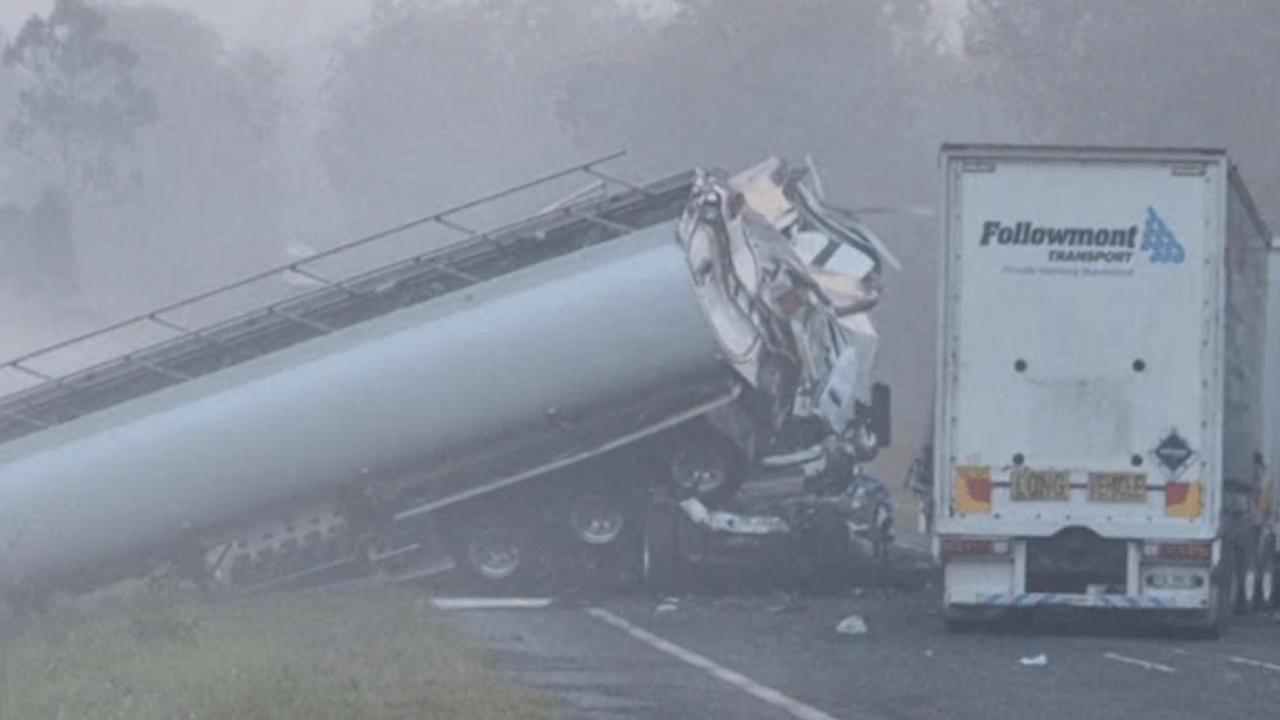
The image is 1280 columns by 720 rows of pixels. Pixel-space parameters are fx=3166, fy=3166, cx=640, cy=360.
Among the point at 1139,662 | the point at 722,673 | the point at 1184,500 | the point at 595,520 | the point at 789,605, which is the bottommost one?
the point at 722,673

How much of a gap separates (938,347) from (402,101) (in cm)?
8964

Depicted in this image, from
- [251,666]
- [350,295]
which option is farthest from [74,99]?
[251,666]

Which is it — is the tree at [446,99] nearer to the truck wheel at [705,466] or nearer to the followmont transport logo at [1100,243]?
the truck wheel at [705,466]

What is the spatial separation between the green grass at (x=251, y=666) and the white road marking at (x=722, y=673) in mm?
1377

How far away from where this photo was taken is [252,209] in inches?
3883

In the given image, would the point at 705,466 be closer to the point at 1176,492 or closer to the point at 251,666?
the point at 1176,492

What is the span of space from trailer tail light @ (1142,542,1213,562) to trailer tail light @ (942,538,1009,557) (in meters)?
1.08

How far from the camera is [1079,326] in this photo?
22859mm

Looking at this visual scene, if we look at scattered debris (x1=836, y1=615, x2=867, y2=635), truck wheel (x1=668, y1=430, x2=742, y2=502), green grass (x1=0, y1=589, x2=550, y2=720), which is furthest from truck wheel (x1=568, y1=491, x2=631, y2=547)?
scattered debris (x1=836, y1=615, x2=867, y2=635)

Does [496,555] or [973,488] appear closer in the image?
[973,488]

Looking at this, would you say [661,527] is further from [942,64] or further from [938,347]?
[942,64]

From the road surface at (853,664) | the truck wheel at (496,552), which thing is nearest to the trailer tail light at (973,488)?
the road surface at (853,664)

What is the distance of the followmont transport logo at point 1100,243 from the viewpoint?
22719mm

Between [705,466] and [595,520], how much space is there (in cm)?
111
